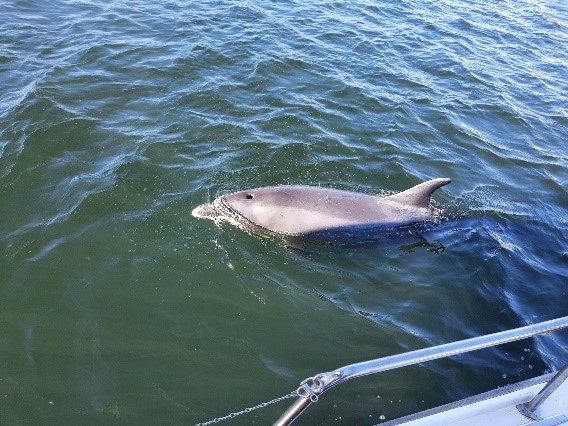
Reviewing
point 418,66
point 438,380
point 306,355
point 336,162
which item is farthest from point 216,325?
point 418,66

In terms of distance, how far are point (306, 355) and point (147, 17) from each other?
12266 millimetres

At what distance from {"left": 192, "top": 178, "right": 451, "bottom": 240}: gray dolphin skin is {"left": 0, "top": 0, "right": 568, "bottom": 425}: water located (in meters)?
0.31

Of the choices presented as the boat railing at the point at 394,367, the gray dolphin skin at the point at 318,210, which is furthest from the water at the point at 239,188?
the boat railing at the point at 394,367

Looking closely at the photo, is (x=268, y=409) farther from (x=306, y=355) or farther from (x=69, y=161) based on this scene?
(x=69, y=161)

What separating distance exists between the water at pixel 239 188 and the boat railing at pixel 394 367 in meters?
1.74

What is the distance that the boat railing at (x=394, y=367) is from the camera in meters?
3.54

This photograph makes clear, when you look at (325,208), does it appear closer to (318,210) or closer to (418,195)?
(318,210)

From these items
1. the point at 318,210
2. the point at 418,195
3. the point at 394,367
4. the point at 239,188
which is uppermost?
the point at 394,367

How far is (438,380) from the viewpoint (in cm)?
584

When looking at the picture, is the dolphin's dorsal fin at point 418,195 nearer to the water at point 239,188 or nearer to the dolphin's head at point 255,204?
the water at point 239,188

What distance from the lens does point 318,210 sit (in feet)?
25.6

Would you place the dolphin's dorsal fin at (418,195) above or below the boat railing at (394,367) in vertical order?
below

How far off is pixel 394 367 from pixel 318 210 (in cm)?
427

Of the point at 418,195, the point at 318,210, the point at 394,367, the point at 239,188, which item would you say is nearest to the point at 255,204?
the point at 239,188
